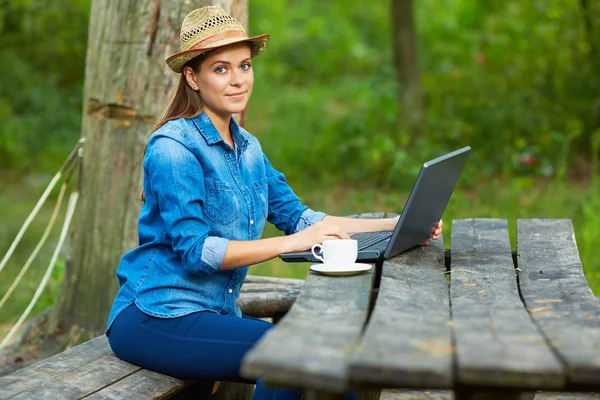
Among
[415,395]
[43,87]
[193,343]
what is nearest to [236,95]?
[193,343]

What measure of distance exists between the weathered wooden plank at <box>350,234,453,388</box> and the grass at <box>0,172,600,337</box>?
3.24 meters

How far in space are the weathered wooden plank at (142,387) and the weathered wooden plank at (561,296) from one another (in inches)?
49.2

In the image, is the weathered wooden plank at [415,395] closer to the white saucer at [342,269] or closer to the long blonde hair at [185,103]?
the white saucer at [342,269]

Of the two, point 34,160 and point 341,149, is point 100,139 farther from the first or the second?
point 34,160

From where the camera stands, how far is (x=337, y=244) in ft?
10.0

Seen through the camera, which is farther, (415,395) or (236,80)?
(415,395)

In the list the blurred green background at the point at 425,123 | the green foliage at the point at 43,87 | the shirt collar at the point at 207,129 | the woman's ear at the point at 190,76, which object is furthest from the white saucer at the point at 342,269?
the green foliage at the point at 43,87

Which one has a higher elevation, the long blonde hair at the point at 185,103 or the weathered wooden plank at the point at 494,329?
the long blonde hair at the point at 185,103

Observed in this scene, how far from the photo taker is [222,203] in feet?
11.1

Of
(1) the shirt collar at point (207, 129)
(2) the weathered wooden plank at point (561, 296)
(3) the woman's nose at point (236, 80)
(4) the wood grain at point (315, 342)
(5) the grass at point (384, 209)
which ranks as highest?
(3) the woman's nose at point (236, 80)

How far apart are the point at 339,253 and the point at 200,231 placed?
1.57 ft

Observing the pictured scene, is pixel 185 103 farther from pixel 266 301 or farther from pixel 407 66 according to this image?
pixel 407 66

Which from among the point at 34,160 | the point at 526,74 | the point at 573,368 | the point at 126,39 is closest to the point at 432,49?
the point at 526,74

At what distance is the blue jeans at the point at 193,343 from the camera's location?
10.3 ft
